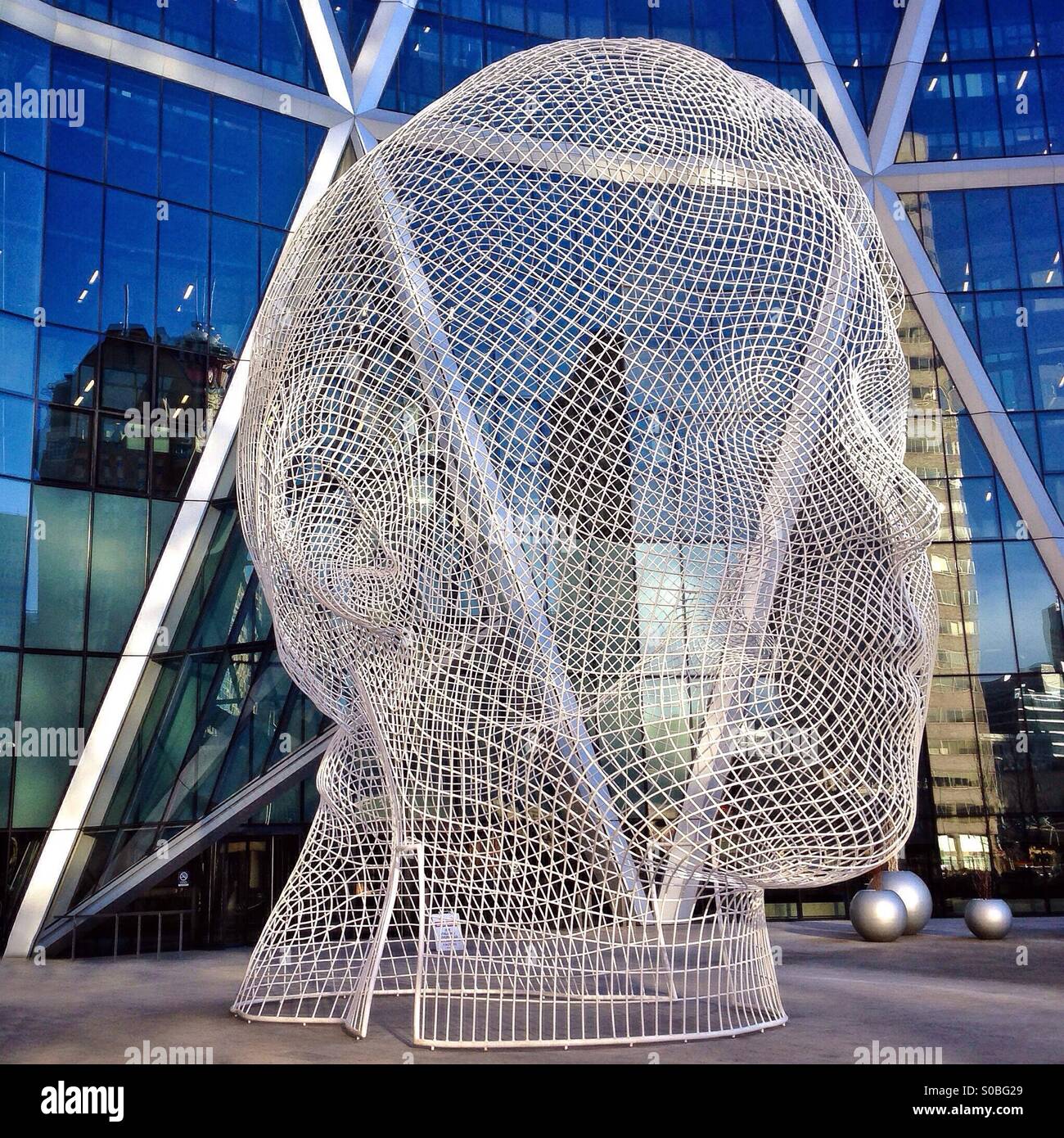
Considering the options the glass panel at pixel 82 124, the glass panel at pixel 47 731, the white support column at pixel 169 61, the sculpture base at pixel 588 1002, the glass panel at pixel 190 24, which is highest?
the glass panel at pixel 190 24

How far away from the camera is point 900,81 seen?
839 inches

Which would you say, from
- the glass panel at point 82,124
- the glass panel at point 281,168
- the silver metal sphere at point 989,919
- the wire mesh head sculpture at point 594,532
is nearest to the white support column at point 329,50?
the glass panel at point 281,168

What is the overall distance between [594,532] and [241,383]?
456 inches

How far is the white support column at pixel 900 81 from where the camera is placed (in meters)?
21.1

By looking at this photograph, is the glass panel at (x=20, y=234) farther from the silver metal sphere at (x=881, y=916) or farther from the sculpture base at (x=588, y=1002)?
the silver metal sphere at (x=881, y=916)

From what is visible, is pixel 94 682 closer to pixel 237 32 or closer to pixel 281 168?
pixel 281 168

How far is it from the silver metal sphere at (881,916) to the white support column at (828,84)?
12.4 meters

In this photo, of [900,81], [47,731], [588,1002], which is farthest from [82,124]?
[588,1002]

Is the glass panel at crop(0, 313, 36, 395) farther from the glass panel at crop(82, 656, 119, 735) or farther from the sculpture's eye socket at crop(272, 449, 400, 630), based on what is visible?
the sculpture's eye socket at crop(272, 449, 400, 630)

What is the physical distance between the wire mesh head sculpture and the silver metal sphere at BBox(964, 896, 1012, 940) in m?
8.37

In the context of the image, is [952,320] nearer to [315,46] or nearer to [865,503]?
[315,46]
